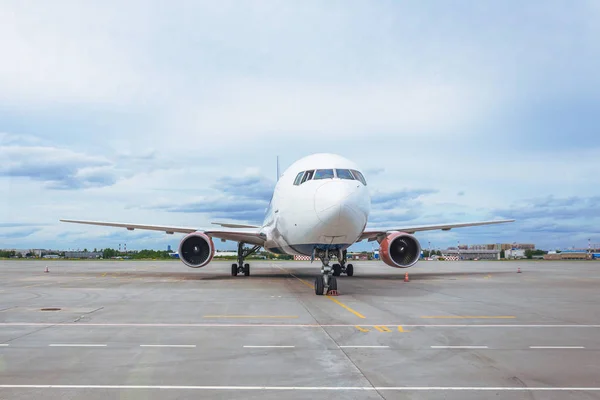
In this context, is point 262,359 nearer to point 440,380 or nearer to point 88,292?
point 440,380

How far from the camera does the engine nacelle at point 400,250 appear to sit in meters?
21.7

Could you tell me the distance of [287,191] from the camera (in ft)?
60.6

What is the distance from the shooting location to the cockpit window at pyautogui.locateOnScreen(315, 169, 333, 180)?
16.3 meters

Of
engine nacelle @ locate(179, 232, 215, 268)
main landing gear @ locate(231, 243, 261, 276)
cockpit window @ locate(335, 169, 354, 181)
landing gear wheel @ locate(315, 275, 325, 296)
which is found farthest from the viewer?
main landing gear @ locate(231, 243, 261, 276)

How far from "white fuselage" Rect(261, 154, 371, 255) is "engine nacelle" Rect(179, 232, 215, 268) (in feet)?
18.0

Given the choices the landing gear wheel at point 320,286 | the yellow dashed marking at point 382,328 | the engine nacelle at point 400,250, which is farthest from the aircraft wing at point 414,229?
the yellow dashed marking at point 382,328

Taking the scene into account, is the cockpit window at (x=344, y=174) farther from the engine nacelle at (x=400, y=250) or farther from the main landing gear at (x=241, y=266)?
the main landing gear at (x=241, y=266)

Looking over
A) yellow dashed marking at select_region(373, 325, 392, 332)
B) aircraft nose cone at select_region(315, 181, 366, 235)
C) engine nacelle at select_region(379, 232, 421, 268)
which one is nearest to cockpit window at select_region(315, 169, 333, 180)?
aircraft nose cone at select_region(315, 181, 366, 235)

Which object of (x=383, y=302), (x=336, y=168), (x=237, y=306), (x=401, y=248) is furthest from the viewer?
(x=401, y=248)

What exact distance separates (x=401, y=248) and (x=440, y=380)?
54.6 ft

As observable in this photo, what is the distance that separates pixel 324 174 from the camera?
649 inches

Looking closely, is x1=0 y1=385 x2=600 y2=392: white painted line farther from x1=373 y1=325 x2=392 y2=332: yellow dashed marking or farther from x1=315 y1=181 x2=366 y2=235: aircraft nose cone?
x1=315 y1=181 x2=366 y2=235: aircraft nose cone

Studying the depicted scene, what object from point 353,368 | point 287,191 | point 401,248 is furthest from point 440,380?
point 401,248

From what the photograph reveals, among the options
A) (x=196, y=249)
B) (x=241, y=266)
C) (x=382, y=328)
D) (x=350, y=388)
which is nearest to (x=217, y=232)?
(x=196, y=249)
